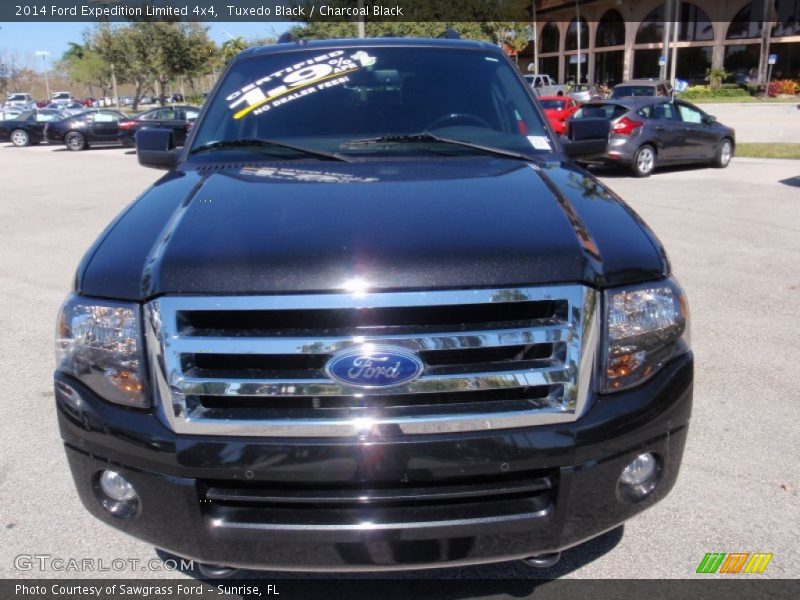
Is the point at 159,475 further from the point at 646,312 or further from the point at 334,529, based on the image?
the point at 646,312

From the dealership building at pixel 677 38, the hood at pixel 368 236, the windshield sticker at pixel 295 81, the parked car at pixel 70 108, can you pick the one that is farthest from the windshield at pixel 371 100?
the dealership building at pixel 677 38

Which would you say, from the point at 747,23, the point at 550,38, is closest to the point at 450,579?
the point at 747,23

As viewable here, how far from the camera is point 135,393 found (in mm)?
2125

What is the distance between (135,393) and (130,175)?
670 inches

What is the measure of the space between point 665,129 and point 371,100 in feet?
43.7

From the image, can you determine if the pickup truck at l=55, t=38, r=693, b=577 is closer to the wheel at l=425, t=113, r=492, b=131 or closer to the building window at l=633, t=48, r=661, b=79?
the wheel at l=425, t=113, r=492, b=131

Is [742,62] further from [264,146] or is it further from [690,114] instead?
[264,146]

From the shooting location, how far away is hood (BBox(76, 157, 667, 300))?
2.05 m

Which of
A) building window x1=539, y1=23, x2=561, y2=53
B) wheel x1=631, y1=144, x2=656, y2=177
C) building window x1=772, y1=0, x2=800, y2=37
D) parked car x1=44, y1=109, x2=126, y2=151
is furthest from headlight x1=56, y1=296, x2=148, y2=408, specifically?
building window x1=539, y1=23, x2=561, y2=53

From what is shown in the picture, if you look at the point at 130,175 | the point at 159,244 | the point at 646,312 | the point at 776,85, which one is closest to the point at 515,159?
the point at 646,312

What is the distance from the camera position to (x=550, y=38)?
2921 inches

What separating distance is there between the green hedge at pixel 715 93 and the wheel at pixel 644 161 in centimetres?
3701

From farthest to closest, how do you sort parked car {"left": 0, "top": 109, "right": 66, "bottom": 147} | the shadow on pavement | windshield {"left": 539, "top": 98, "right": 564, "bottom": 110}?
parked car {"left": 0, "top": 109, "right": 66, "bottom": 147}
windshield {"left": 539, "top": 98, "right": 564, "bottom": 110}
the shadow on pavement

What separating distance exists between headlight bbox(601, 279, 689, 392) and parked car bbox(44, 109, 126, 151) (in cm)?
2740
